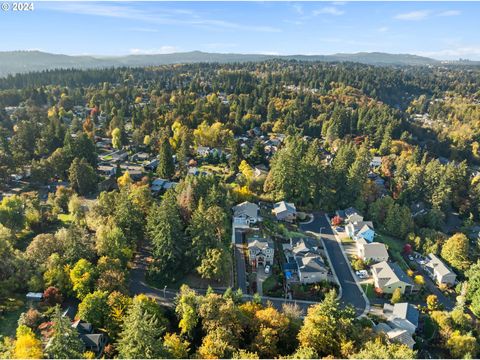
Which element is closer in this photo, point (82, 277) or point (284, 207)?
point (82, 277)

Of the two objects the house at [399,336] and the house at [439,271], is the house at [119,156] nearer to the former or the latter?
the house at [399,336]

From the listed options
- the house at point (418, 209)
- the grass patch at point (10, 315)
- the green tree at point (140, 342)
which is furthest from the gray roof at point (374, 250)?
the grass patch at point (10, 315)

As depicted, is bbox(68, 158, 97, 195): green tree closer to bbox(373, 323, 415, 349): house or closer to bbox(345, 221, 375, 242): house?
bbox(345, 221, 375, 242): house

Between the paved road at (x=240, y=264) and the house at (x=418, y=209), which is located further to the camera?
the house at (x=418, y=209)

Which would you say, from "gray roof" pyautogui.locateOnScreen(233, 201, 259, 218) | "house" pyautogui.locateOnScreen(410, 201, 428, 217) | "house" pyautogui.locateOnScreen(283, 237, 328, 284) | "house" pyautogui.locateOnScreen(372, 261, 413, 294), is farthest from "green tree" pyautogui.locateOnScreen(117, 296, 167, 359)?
"house" pyautogui.locateOnScreen(410, 201, 428, 217)

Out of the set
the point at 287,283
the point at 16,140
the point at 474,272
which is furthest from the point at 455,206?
the point at 16,140

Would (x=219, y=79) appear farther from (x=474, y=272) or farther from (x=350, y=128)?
(x=474, y=272)

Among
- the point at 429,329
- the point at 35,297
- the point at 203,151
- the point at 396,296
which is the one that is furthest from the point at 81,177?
the point at 429,329

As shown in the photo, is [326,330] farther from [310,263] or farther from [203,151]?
[203,151]
